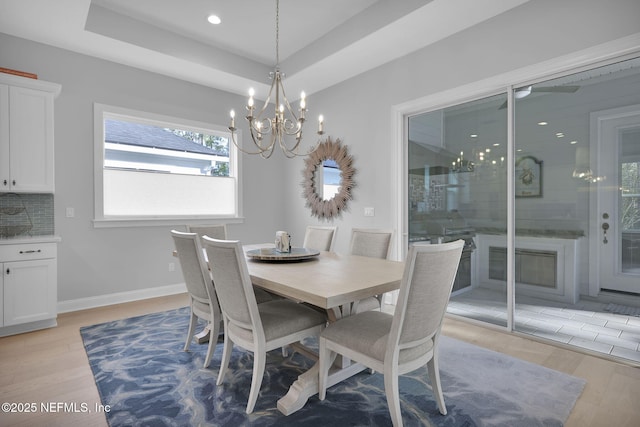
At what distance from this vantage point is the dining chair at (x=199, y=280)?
2230mm

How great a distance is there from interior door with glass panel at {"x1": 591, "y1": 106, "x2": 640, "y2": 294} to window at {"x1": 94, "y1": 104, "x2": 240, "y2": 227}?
406 centimetres

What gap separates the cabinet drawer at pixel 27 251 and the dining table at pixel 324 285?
2094 mm

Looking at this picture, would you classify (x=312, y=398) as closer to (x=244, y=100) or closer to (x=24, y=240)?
(x=24, y=240)

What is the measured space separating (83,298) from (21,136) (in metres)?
1.75

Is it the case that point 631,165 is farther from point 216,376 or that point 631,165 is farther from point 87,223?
point 87,223

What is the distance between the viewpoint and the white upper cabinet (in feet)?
9.84

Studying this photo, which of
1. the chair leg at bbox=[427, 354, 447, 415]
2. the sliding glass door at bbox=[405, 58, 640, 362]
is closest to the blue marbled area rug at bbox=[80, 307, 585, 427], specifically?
the chair leg at bbox=[427, 354, 447, 415]

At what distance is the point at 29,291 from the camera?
119 inches

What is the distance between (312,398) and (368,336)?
0.58 meters

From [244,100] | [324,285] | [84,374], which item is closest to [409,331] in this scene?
[324,285]

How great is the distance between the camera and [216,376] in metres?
2.25

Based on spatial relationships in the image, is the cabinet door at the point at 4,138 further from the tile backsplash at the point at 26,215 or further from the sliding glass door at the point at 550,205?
the sliding glass door at the point at 550,205

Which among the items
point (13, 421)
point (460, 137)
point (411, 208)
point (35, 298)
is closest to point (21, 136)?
point (35, 298)

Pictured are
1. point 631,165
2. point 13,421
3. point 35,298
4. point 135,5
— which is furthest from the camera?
point 135,5
